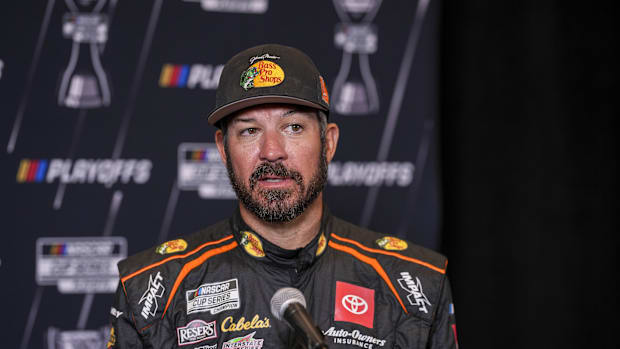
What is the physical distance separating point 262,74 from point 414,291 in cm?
59

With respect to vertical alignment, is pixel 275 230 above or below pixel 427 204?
below

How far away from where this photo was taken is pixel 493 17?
6.84 ft

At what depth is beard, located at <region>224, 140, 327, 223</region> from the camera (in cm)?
118

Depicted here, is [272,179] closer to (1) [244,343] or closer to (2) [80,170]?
(1) [244,343]

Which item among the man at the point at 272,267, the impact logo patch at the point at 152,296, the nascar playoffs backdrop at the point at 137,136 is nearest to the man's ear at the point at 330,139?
the man at the point at 272,267

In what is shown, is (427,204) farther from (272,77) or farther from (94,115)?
(94,115)

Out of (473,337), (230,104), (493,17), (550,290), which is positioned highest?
(493,17)

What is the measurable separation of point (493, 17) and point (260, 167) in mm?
1320

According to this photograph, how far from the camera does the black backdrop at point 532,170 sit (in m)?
2.05

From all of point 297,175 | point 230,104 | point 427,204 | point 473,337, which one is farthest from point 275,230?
point 473,337

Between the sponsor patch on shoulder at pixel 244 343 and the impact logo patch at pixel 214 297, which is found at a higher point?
the impact logo patch at pixel 214 297

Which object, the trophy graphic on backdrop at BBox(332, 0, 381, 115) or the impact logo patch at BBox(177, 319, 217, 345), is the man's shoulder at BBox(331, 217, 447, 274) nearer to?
the impact logo patch at BBox(177, 319, 217, 345)

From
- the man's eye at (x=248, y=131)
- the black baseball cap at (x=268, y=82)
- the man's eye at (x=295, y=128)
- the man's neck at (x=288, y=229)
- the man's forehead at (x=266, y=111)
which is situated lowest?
the man's neck at (x=288, y=229)

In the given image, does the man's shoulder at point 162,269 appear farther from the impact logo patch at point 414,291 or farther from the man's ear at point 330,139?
the impact logo patch at point 414,291
